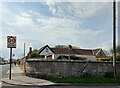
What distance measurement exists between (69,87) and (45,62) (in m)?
6.77

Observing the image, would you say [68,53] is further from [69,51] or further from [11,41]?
[11,41]

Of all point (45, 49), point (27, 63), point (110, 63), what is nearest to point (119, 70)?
point (110, 63)

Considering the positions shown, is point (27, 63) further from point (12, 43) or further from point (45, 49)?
point (45, 49)

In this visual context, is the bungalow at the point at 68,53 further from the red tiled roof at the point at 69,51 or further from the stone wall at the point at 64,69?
the stone wall at the point at 64,69

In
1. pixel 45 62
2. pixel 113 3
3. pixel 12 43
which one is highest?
pixel 113 3

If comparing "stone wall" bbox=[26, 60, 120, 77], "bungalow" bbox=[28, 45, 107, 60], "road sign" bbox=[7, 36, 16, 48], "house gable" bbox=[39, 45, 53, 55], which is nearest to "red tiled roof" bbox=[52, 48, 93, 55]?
"bungalow" bbox=[28, 45, 107, 60]

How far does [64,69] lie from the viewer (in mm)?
23125

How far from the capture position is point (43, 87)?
1647 cm

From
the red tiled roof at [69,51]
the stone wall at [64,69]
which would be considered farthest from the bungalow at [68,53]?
the stone wall at [64,69]

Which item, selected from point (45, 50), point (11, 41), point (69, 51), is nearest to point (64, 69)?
point (11, 41)

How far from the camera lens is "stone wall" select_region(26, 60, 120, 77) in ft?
75.1

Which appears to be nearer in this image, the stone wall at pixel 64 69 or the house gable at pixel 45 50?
the stone wall at pixel 64 69

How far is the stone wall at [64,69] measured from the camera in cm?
2289

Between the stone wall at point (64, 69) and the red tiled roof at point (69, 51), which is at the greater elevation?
the red tiled roof at point (69, 51)
